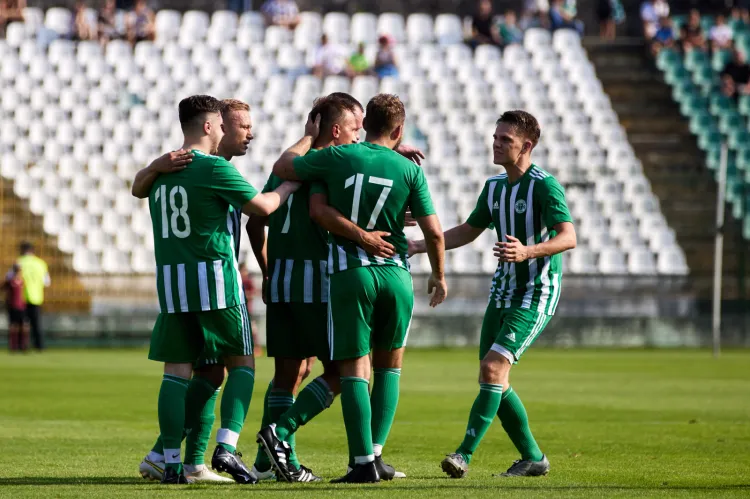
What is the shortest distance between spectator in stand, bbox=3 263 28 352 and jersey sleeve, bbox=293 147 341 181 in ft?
53.4

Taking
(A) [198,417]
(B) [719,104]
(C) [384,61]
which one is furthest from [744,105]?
(A) [198,417]

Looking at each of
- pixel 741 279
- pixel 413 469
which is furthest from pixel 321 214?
pixel 741 279

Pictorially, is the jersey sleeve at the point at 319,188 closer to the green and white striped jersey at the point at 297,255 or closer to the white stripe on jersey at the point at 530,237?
the green and white striped jersey at the point at 297,255

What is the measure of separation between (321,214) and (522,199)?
4.33 feet

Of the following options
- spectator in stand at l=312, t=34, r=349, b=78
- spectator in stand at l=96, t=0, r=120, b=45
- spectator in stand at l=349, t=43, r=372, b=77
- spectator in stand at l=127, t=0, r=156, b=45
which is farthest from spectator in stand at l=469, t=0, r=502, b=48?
spectator in stand at l=96, t=0, r=120, b=45

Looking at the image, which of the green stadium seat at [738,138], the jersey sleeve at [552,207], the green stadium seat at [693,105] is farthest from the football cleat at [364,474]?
the green stadium seat at [693,105]

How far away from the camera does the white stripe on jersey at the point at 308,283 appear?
7.24 metres

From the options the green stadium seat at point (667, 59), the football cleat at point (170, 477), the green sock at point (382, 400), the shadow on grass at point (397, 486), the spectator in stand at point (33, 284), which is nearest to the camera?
the shadow on grass at point (397, 486)

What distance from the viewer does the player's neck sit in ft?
25.0

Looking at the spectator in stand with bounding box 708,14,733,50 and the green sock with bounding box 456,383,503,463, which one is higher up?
the spectator in stand with bounding box 708,14,733,50

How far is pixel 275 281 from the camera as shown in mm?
7332

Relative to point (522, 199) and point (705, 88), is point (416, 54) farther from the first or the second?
point (522, 199)

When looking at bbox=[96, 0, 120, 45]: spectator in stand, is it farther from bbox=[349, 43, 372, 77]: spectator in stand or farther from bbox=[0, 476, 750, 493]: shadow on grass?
bbox=[0, 476, 750, 493]: shadow on grass

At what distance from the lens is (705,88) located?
29.1 m
